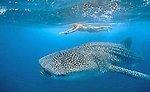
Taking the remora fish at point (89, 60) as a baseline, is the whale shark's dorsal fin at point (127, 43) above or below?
below

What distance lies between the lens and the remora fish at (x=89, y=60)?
5.45 meters

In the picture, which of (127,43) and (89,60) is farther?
(127,43)

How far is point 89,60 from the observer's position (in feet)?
20.9

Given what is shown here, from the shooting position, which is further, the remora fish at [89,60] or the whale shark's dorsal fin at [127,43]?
the whale shark's dorsal fin at [127,43]

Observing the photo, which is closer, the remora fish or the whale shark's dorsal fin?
the remora fish

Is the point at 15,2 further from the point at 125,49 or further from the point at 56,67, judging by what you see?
the point at 56,67

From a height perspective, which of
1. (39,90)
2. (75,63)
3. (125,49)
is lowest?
(39,90)

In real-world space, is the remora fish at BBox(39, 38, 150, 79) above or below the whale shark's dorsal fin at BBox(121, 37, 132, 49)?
above

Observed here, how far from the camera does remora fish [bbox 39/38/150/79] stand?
5.45 metres

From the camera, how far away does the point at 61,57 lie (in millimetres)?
6117

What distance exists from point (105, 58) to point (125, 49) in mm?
1497

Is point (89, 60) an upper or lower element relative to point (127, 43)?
upper

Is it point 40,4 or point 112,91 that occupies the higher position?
point 40,4

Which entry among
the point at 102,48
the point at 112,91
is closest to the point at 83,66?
the point at 102,48
